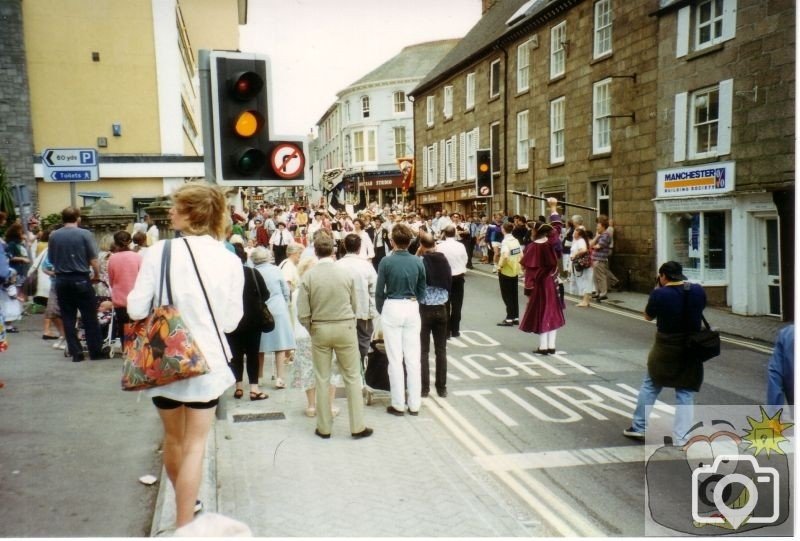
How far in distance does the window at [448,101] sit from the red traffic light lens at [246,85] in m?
26.8

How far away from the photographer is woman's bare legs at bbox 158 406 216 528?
10.7ft

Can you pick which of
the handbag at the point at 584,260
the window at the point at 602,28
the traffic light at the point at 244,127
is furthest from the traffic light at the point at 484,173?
the traffic light at the point at 244,127

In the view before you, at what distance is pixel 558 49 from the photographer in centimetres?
2030

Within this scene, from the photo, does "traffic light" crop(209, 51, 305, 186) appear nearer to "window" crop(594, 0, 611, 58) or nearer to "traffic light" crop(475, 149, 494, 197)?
"window" crop(594, 0, 611, 58)

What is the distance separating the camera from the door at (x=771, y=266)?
11625 millimetres

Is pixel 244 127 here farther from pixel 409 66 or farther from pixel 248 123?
pixel 409 66

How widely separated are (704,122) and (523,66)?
422 inches

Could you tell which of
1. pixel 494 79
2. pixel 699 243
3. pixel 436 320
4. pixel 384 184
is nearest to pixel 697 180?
pixel 699 243

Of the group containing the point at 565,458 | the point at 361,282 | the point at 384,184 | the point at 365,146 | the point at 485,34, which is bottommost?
the point at 565,458

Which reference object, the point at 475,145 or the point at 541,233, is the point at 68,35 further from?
the point at 475,145

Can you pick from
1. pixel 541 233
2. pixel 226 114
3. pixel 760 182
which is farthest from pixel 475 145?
pixel 226 114

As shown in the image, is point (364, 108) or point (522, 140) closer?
point (522, 140)

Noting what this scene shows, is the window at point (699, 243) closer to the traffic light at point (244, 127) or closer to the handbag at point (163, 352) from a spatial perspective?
the traffic light at point (244, 127)

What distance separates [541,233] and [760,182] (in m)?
5.01
